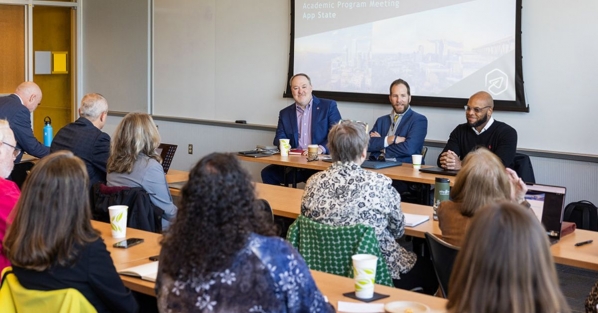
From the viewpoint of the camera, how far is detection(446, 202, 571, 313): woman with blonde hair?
1.72 m

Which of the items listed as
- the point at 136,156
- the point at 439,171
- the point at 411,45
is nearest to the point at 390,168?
the point at 439,171

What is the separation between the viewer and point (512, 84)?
651 centimetres

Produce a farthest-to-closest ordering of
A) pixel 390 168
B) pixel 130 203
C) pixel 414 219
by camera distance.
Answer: pixel 390 168
pixel 130 203
pixel 414 219

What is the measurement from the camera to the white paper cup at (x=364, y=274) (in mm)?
2582

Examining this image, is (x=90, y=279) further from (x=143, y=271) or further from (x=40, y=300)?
(x=143, y=271)

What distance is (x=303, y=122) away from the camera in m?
7.17

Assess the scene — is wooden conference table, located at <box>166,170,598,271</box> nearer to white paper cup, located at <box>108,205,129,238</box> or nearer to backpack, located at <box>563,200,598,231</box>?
white paper cup, located at <box>108,205,129,238</box>

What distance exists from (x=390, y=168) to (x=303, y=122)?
4.99 ft

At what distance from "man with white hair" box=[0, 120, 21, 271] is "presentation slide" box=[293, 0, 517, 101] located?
14.0 ft

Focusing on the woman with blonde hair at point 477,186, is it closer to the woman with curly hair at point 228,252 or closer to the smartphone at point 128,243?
the woman with curly hair at point 228,252

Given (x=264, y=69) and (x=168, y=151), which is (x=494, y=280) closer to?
(x=168, y=151)

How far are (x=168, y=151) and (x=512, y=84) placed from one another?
308 centimetres

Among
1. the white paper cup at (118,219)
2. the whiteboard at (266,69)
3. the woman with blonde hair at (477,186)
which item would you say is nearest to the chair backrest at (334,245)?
the woman with blonde hair at (477,186)

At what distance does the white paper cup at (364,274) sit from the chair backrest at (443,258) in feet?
1.88
